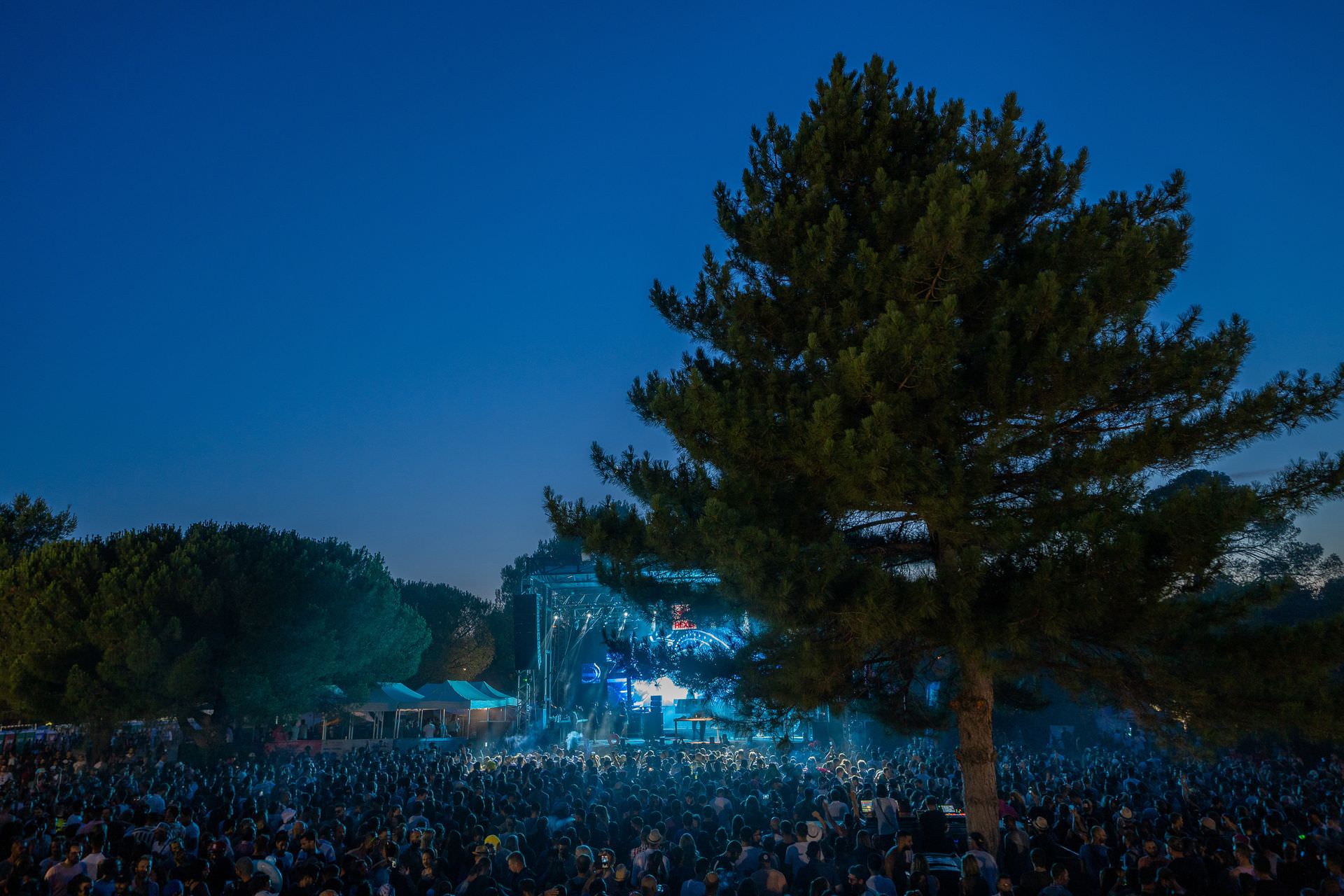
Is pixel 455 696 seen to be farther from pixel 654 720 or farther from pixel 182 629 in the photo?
pixel 182 629

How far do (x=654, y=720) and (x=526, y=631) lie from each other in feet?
21.0

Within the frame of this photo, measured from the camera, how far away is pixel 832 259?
8312 mm

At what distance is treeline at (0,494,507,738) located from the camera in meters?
22.3

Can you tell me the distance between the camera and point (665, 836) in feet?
30.4

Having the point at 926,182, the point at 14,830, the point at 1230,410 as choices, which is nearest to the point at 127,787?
the point at 14,830

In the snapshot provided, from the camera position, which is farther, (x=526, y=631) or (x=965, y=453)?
(x=526, y=631)

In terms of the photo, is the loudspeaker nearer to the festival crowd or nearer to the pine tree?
the festival crowd

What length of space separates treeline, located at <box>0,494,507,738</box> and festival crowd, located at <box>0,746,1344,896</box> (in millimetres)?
5702

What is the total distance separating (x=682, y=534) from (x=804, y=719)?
8.43 ft

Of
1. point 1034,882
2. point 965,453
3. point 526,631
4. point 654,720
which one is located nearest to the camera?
point 1034,882

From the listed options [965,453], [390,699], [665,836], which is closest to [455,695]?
[390,699]

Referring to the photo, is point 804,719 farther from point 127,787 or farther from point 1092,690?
point 127,787

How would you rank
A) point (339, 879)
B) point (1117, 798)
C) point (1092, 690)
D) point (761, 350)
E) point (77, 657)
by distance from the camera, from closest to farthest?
point (339, 879) → point (1092, 690) → point (761, 350) → point (1117, 798) → point (77, 657)

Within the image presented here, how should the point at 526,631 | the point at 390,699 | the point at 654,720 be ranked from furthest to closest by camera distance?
1. the point at 526,631
2. the point at 390,699
3. the point at 654,720
